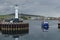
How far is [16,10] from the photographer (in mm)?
80250

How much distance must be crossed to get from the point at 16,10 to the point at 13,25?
1039cm

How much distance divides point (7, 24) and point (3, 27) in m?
2.10

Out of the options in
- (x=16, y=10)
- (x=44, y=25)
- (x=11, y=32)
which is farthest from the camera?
(x=44, y=25)

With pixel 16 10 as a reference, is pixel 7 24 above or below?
below

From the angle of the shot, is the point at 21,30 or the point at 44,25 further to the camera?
the point at 44,25

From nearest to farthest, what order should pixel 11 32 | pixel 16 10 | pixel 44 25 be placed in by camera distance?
pixel 11 32
pixel 16 10
pixel 44 25

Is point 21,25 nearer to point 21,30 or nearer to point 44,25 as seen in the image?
point 21,30

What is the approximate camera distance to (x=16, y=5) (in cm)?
8200

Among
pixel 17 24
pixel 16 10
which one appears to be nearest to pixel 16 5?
pixel 16 10

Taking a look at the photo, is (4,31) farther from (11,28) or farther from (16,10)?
(16,10)

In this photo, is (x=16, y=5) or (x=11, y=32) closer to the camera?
(x=11, y=32)

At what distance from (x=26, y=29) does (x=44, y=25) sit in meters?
18.3

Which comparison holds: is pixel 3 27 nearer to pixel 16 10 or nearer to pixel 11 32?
pixel 11 32

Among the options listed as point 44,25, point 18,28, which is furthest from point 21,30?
point 44,25
